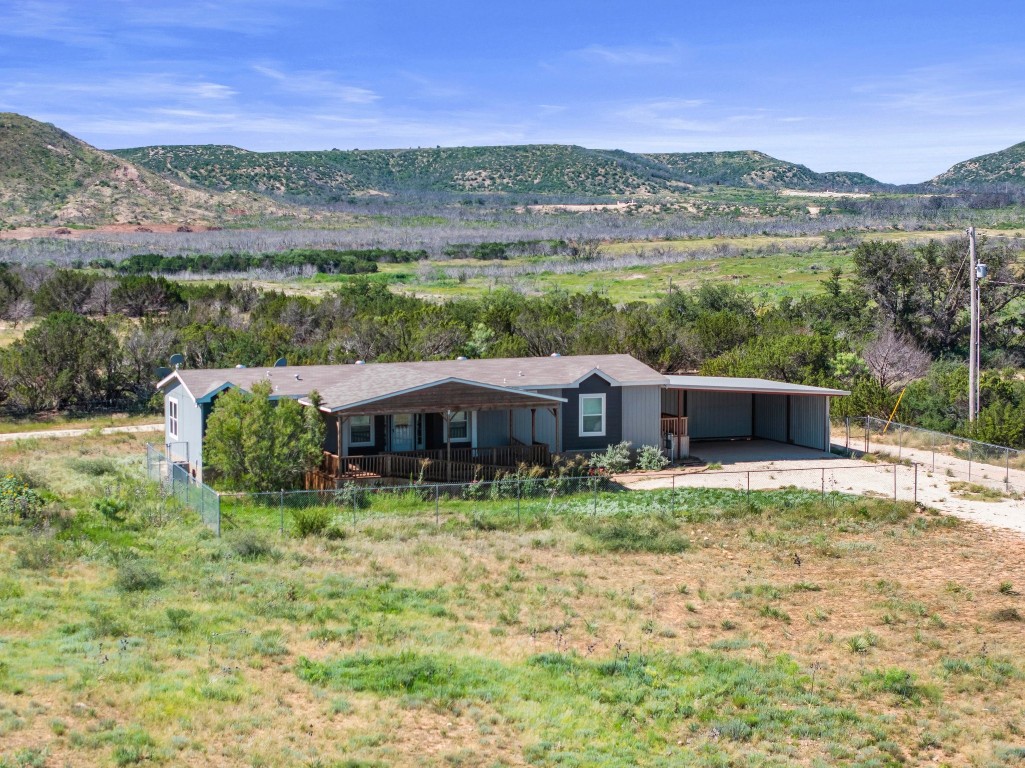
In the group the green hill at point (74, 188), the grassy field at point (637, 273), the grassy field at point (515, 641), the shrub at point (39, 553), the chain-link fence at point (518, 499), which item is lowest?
the grassy field at point (515, 641)

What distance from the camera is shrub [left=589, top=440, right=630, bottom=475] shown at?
28578mm

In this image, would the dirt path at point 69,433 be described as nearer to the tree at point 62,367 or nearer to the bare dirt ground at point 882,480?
the tree at point 62,367

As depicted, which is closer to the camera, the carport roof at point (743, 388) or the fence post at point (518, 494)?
the fence post at point (518, 494)

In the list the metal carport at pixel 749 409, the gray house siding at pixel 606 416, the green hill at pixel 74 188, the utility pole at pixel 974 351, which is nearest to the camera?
the gray house siding at pixel 606 416

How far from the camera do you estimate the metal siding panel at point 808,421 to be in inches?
1268

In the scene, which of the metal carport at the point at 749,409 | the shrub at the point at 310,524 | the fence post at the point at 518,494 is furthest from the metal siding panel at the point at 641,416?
the shrub at the point at 310,524

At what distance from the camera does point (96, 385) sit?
40938 mm

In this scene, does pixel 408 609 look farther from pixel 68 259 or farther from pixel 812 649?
pixel 68 259

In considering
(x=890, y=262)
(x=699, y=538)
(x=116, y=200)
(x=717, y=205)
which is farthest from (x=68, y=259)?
(x=717, y=205)

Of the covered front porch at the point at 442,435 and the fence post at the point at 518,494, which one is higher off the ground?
the covered front porch at the point at 442,435

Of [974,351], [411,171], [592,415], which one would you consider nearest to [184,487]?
[592,415]

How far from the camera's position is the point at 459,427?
2883 centimetres

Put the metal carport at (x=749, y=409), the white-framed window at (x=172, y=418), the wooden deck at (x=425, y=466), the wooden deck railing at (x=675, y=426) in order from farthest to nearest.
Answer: the metal carport at (x=749, y=409) < the wooden deck railing at (x=675, y=426) < the white-framed window at (x=172, y=418) < the wooden deck at (x=425, y=466)

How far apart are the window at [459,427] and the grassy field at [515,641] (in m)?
5.55
